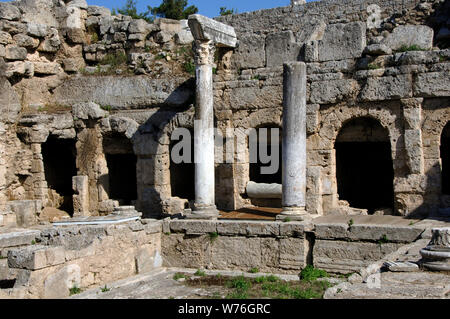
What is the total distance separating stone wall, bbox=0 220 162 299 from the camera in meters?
10.3

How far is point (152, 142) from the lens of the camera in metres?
17.5

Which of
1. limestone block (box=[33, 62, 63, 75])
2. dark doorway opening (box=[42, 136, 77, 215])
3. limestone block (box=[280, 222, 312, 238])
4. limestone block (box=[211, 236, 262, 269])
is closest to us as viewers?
limestone block (box=[280, 222, 312, 238])

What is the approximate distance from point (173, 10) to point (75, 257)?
84.8ft

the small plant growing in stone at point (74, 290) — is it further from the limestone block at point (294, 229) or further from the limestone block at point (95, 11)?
the limestone block at point (95, 11)

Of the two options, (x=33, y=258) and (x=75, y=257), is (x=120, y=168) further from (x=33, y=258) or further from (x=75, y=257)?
(x=33, y=258)

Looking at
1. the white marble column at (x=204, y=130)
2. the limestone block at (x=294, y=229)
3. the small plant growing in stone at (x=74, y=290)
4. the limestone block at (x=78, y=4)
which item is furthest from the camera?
the limestone block at (x=78, y=4)

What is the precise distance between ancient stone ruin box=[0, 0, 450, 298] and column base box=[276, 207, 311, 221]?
0.10ft

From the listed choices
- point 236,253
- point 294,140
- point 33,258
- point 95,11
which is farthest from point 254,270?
point 95,11

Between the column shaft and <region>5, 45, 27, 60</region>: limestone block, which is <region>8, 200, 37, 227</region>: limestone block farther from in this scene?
the column shaft

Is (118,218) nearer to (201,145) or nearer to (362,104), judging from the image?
(201,145)

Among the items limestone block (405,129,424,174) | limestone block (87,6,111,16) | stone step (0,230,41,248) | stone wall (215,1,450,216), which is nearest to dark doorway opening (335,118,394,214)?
stone wall (215,1,450,216)

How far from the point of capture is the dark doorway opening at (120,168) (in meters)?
18.7

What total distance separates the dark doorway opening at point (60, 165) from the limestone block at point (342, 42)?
27.4 ft

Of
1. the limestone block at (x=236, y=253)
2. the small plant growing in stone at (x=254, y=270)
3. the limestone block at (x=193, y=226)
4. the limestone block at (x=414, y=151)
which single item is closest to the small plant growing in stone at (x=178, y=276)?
the limestone block at (x=236, y=253)
